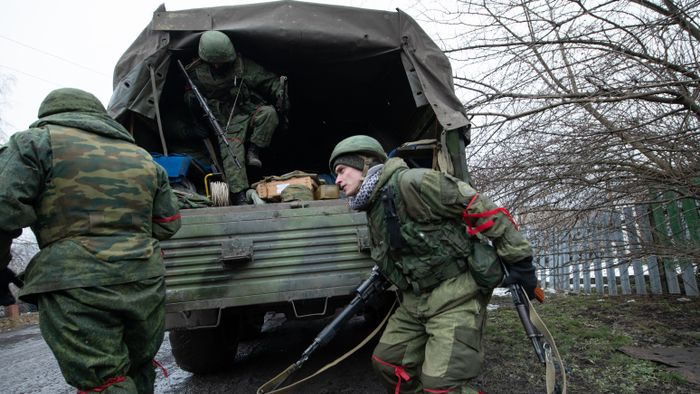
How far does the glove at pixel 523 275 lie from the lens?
1694 mm

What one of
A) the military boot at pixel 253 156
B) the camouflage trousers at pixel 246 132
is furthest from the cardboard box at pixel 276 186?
the military boot at pixel 253 156

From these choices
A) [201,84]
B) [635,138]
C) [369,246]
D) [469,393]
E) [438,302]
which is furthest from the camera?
[201,84]

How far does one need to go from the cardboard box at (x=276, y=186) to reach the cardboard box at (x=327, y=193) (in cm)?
9

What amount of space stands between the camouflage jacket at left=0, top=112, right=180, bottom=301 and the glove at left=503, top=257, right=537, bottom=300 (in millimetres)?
1565

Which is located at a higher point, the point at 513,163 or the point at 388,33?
the point at 388,33

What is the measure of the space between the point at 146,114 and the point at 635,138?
3706mm

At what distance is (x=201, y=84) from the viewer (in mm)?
3389

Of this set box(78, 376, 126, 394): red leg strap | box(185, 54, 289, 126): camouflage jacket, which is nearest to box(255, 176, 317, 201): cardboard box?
box(185, 54, 289, 126): camouflage jacket

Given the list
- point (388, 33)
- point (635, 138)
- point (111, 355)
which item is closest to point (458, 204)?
point (111, 355)

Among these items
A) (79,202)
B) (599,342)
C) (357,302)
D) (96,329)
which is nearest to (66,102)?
(79,202)

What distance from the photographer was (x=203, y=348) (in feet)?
9.10

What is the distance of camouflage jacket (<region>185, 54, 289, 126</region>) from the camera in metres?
3.35

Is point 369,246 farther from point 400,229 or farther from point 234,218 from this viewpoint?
point 234,218

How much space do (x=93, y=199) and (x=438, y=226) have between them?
1.48m
